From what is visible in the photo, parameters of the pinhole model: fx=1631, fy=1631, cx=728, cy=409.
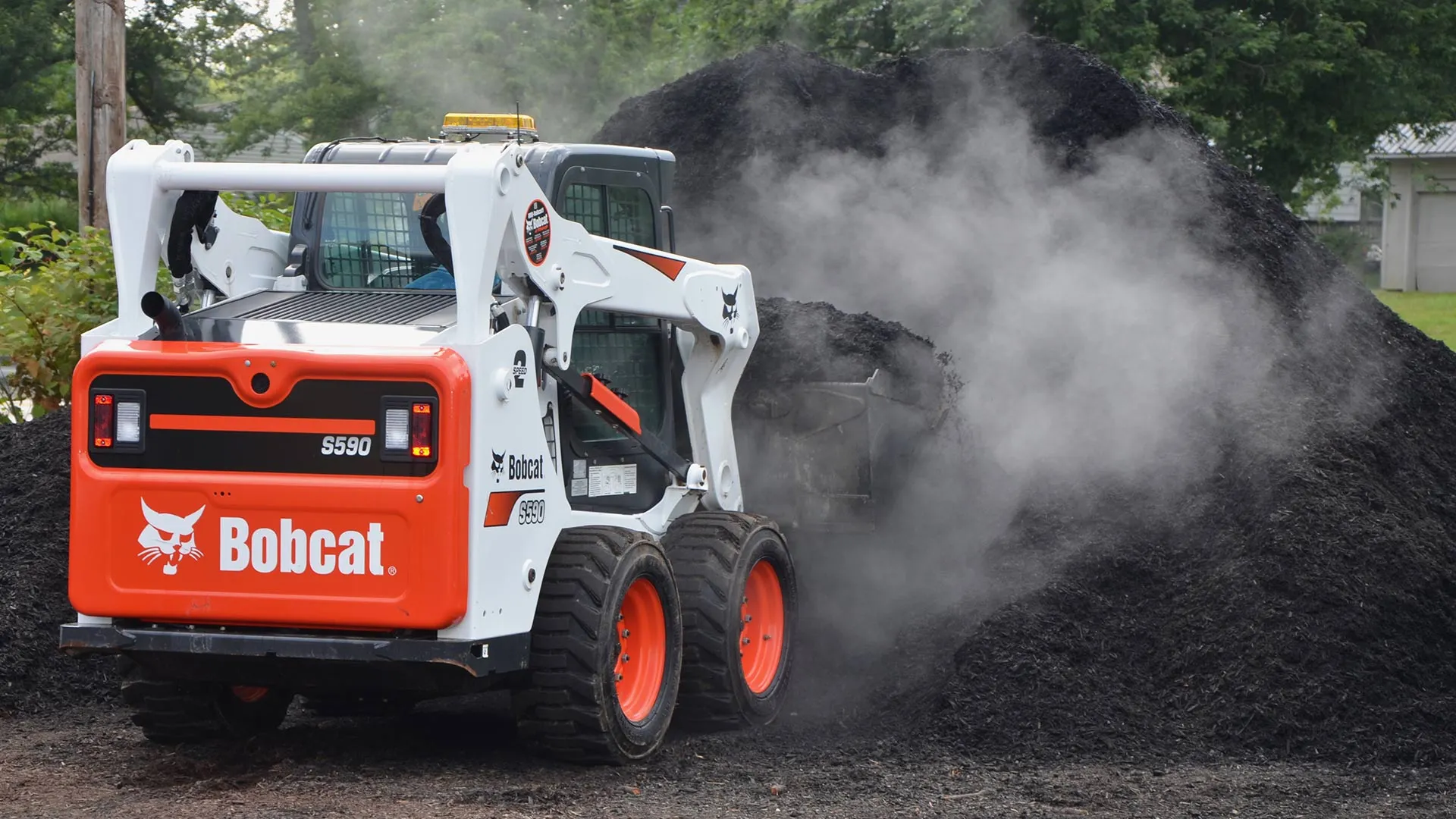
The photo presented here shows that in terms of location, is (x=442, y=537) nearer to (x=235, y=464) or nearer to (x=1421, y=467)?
(x=235, y=464)

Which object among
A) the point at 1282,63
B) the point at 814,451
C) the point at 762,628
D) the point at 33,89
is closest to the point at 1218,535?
the point at 814,451

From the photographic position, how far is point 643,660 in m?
6.63

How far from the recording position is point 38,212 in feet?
82.6

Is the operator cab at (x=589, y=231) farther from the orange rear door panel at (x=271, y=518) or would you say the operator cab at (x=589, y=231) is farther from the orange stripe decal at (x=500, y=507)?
the orange rear door panel at (x=271, y=518)

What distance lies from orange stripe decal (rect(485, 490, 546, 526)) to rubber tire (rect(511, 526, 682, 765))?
0.39 metres

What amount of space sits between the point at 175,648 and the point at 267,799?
624 mm

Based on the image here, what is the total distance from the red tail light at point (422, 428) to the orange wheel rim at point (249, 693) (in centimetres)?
185

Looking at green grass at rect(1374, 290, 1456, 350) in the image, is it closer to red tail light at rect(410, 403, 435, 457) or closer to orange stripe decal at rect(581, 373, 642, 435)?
orange stripe decal at rect(581, 373, 642, 435)

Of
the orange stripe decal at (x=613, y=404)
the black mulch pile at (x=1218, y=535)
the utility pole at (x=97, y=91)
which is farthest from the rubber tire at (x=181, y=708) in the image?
the utility pole at (x=97, y=91)

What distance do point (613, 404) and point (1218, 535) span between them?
10.8 feet

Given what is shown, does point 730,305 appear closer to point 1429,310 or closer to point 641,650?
point 641,650

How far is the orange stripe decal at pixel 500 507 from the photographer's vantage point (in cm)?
564

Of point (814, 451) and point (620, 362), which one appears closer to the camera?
point (620, 362)

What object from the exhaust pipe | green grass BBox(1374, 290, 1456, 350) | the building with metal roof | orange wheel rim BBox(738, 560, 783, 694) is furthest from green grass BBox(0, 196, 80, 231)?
the building with metal roof
